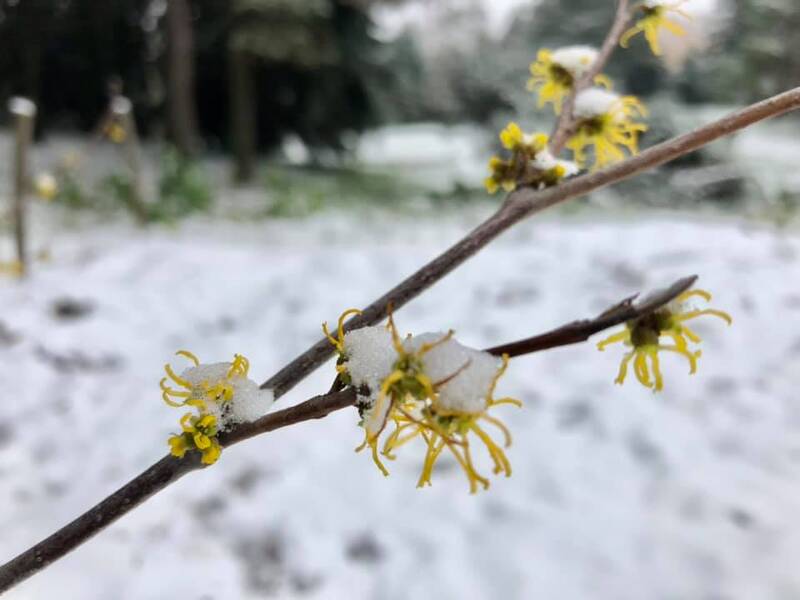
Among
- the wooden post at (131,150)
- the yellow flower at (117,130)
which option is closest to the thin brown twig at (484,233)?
the wooden post at (131,150)

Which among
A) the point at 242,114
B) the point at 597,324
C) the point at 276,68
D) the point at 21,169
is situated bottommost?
the point at 597,324

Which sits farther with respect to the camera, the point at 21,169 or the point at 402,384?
the point at 21,169

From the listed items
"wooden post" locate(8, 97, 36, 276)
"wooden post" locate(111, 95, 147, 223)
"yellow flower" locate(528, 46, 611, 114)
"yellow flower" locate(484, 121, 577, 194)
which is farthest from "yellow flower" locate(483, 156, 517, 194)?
"wooden post" locate(111, 95, 147, 223)

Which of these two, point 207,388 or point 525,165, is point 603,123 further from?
point 207,388

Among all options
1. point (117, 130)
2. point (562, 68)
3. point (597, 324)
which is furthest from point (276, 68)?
point (597, 324)

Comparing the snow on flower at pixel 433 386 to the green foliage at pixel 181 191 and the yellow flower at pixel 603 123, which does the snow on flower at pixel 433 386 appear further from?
the green foliage at pixel 181 191

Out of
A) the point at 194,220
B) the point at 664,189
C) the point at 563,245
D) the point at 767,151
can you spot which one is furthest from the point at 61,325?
the point at 767,151

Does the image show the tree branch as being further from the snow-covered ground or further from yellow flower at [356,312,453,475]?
the snow-covered ground

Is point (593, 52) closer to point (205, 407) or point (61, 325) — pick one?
point (205, 407)
